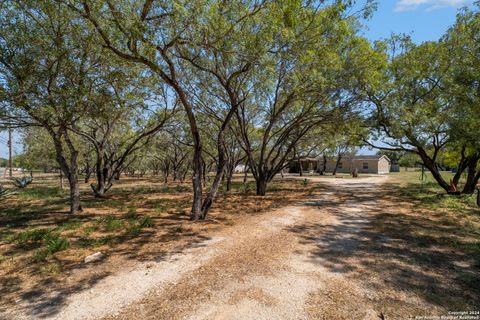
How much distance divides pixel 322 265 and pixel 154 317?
2.95m

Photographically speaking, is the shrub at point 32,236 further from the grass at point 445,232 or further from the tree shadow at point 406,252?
the grass at point 445,232

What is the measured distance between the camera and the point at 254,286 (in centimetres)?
388

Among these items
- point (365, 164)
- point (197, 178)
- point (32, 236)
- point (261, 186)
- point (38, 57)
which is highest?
point (38, 57)

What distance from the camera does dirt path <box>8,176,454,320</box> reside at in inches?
129

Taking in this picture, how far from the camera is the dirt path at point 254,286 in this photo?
327cm

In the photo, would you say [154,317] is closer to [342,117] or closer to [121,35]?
[121,35]

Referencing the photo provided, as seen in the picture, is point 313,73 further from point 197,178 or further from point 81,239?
point 81,239

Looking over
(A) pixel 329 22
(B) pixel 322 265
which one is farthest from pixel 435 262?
(A) pixel 329 22

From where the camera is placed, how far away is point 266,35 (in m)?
6.02

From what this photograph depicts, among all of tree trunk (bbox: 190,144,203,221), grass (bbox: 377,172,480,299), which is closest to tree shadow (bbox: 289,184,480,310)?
grass (bbox: 377,172,480,299)

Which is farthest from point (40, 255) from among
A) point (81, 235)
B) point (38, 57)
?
point (38, 57)

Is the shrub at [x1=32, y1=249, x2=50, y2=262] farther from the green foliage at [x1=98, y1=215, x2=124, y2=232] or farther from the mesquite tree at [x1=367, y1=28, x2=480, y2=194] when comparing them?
the mesquite tree at [x1=367, y1=28, x2=480, y2=194]

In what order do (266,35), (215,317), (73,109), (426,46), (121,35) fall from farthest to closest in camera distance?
(426,46) < (73,109) < (266,35) < (121,35) < (215,317)

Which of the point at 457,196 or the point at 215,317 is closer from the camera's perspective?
the point at 215,317
